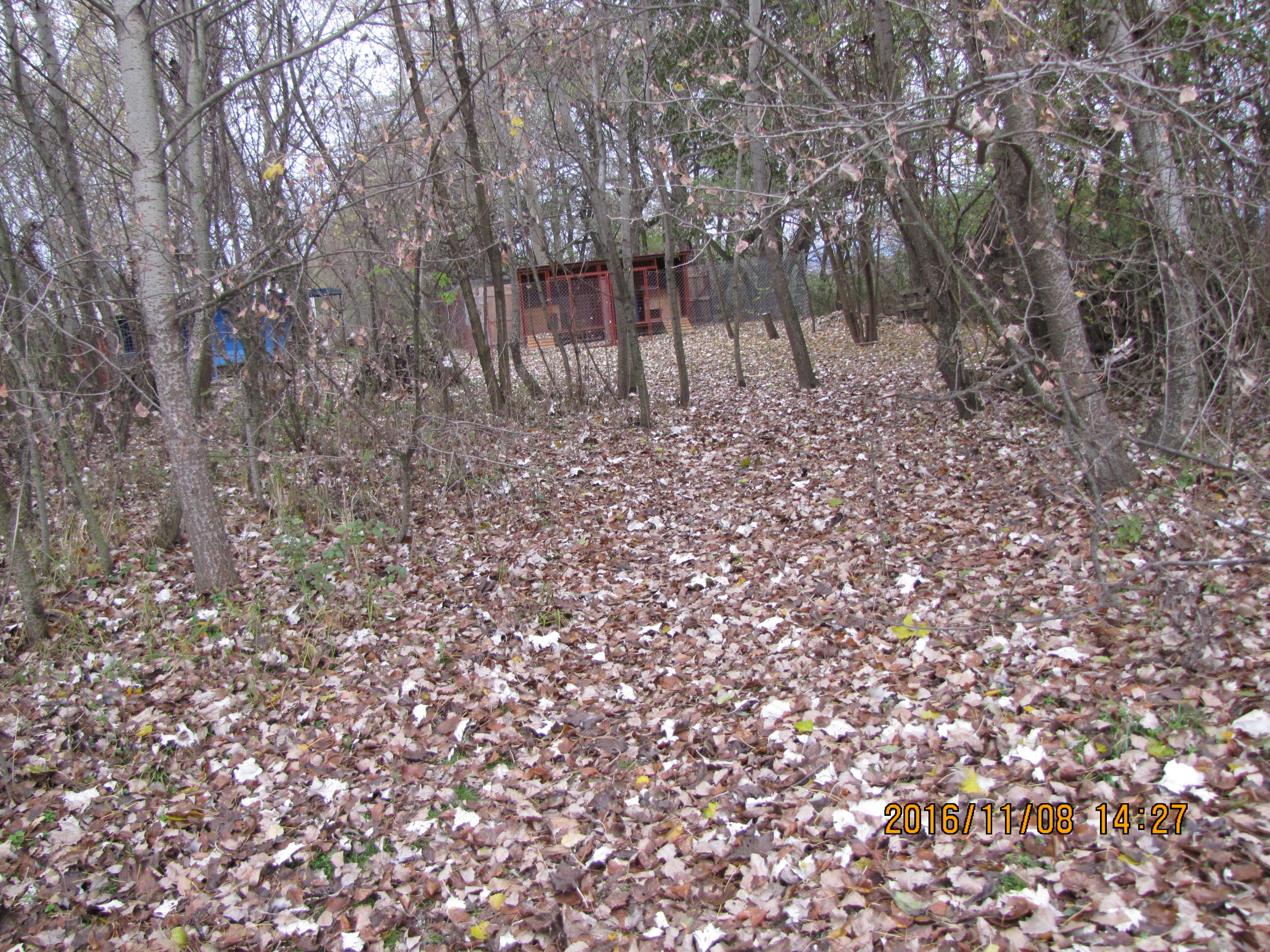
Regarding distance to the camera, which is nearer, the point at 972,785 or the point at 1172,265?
the point at 972,785

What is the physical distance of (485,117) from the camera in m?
11.3

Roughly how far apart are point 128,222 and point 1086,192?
7.39 meters

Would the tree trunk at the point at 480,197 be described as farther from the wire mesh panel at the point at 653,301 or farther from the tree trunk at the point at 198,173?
the wire mesh panel at the point at 653,301

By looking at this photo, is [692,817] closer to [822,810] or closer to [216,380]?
[822,810]

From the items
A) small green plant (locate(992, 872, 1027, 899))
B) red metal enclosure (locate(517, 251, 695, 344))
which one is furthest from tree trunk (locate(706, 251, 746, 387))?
small green plant (locate(992, 872, 1027, 899))

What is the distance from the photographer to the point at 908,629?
14.1 feet

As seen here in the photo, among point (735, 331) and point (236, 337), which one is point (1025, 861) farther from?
point (735, 331)

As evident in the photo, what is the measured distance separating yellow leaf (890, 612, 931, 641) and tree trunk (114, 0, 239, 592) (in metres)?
4.28

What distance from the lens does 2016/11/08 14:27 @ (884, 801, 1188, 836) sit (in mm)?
2664

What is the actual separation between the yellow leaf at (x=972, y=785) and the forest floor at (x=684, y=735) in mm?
12

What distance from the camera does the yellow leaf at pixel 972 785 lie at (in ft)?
9.88

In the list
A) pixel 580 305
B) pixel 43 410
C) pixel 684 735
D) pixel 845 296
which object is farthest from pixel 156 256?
pixel 580 305

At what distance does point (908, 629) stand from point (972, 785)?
132 centimetres

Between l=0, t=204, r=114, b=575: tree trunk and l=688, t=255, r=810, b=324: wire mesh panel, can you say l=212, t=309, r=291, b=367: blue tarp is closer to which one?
l=0, t=204, r=114, b=575: tree trunk
